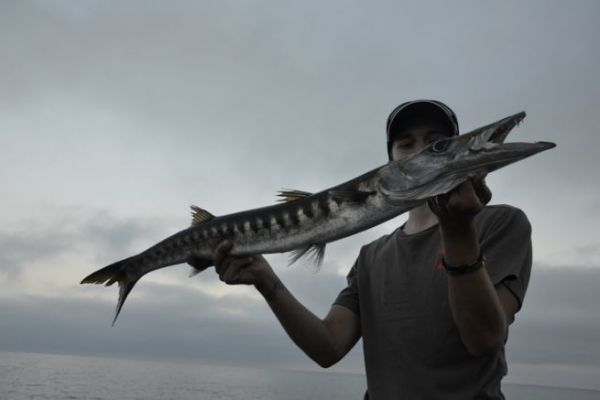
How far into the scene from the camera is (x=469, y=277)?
402 centimetres

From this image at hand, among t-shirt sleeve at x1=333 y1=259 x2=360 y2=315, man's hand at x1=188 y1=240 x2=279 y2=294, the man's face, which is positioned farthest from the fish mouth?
man's hand at x1=188 y1=240 x2=279 y2=294

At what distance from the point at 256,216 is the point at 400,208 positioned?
2298mm

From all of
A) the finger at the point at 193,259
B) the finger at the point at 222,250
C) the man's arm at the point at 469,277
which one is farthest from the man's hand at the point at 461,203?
the finger at the point at 193,259

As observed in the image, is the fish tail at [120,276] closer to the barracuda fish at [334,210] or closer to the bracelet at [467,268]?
the barracuda fish at [334,210]

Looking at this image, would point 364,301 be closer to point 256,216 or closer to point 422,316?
point 422,316

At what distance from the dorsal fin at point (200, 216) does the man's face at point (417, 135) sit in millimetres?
3115

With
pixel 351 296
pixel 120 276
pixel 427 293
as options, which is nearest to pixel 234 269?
pixel 351 296

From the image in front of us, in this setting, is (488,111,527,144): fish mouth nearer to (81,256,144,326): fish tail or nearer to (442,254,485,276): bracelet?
(442,254,485,276): bracelet

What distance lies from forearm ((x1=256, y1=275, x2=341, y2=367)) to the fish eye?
2523mm

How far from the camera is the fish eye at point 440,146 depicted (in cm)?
452

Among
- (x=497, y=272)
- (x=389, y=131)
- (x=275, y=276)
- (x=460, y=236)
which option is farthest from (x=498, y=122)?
(x=275, y=276)

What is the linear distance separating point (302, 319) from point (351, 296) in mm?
807

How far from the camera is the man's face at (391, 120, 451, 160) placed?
5.77 meters

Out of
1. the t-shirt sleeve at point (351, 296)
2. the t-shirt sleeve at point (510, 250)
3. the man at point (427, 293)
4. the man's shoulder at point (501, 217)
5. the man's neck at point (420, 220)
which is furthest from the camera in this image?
the t-shirt sleeve at point (351, 296)
